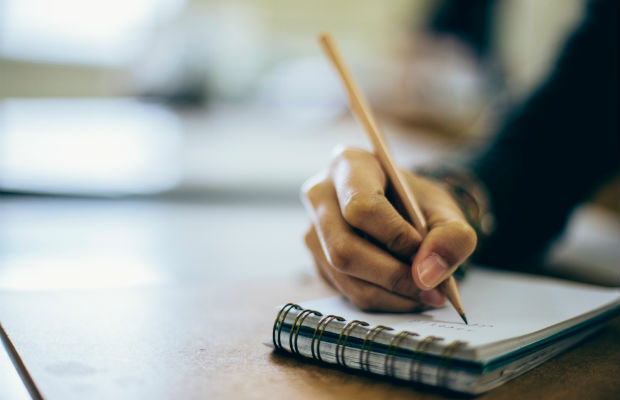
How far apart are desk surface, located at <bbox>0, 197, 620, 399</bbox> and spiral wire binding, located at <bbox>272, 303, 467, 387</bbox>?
0.03ft

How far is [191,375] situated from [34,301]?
23cm

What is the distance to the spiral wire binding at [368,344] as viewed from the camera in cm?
32

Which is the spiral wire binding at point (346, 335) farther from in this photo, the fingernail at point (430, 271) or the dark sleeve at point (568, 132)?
the dark sleeve at point (568, 132)

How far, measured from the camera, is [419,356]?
0.33 meters

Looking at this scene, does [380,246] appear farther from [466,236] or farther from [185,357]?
[185,357]

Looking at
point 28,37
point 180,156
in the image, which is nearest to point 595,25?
point 180,156

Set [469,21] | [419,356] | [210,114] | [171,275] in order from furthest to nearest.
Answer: [469,21] → [210,114] → [171,275] → [419,356]

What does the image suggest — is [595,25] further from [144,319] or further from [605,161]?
[144,319]

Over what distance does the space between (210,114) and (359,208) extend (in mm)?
3251

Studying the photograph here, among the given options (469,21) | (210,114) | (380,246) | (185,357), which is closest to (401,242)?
(380,246)

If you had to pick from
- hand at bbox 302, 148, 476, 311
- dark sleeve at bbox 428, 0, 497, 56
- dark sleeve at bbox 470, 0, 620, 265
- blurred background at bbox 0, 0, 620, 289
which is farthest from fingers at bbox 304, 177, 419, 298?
→ dark sleeve at bbox 428, 0, 497, 56

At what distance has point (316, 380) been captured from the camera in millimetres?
347

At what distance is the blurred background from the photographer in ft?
2.57

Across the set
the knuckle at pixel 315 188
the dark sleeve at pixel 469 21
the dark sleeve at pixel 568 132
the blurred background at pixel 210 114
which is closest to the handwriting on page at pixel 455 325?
the knuckle at pixel 315 188
